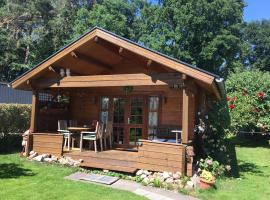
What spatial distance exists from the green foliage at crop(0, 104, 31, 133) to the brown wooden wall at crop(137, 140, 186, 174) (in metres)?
6.45

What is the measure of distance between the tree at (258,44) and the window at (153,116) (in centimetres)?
2476

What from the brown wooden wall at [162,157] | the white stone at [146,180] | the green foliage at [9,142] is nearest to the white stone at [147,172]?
the brown wooden wall at [162,157]

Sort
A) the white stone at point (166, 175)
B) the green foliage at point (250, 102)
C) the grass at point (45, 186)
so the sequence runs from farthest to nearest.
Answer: the green foliage at point (250, 102)
the white stone at point (166, 175)
the grass at point (45, 186)

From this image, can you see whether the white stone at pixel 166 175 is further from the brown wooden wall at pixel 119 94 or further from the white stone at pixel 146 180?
the brown wooden wall at pixel 119 94

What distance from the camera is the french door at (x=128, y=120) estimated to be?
38.9 ft

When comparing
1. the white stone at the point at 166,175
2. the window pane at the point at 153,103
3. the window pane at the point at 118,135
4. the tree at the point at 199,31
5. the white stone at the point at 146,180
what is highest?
the tree at the point at 199,31

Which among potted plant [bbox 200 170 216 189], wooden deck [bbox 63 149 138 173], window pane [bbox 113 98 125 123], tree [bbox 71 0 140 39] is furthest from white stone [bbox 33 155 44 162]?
tree [bbox 71 0 140 39]

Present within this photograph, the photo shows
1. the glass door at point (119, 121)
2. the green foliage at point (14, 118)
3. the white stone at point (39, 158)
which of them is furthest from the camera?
the green foliage at point (14, 118)

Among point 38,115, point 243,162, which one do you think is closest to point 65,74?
point 38,115

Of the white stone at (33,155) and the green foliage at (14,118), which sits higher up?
the green foliage at (14,118)

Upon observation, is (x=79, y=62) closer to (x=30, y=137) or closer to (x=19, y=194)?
(x=30, y=137)

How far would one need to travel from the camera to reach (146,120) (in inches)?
462

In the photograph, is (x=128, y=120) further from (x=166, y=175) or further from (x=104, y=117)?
(x=166, y=175)

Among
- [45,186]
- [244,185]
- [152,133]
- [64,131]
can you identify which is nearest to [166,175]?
[244,185]
